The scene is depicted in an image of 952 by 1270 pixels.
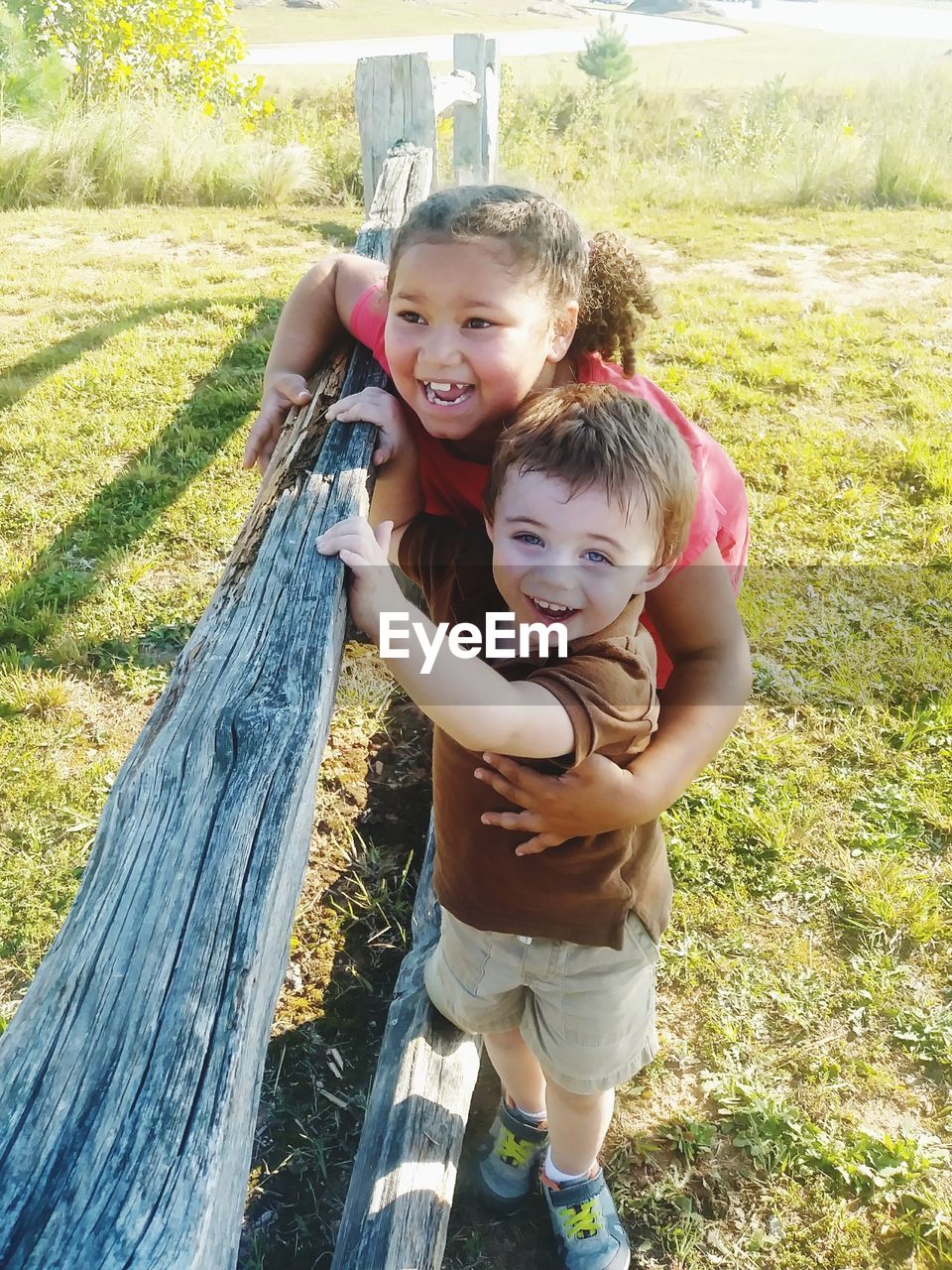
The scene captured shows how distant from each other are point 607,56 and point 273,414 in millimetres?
23056

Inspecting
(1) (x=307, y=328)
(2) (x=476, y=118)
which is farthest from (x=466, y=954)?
(2) (x=476, y=118)

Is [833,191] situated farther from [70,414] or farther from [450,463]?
[450,463]

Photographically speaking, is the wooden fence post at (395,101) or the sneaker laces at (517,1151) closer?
the sneaker laces at (517,1151)

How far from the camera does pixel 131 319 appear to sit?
253 inches

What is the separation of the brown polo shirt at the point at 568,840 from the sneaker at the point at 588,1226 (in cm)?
70

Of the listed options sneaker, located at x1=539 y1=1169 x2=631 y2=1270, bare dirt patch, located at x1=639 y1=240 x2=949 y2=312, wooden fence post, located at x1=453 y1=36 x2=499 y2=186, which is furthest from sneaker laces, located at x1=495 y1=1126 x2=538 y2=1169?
bare dirt patch, located at x1=639 y1=240 x2=949 y2=312

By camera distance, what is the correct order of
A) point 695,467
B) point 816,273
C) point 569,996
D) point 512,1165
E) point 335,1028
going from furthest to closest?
1. point 816,273
2. point 335,1028
3. point 512,1165
4. point 695,467
5. point 569,996

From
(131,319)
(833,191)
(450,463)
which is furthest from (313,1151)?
(833,191)

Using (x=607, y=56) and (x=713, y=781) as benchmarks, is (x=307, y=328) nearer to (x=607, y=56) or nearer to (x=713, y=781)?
(x=713, y=781)

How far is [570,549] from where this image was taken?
151 centimetres

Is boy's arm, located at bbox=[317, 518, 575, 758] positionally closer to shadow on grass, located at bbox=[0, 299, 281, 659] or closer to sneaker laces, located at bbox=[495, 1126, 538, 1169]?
sneaker laces, located at bbox=[495, 1126, 538, 1169]

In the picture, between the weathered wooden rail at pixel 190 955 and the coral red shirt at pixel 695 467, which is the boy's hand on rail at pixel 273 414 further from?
the weathered wooden rail at pixel 190 955

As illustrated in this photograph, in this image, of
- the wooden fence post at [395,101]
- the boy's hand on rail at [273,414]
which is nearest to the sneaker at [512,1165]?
the boy's hand on rail at [273,414]

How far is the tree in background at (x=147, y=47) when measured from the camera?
10.9m
